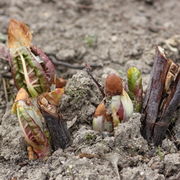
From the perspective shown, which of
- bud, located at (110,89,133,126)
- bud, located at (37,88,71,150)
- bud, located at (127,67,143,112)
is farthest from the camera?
bud, located at (127,67,143,112)

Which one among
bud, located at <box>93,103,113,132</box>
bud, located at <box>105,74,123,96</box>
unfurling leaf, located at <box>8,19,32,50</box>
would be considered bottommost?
bud, located at <box>93,103,113,132</box>

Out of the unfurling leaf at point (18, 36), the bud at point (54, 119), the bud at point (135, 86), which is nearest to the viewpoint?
the bud at point (54, 119)

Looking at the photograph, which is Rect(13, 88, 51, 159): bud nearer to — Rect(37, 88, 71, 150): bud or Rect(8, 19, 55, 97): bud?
Rect(37, 88, 71, 150): bud

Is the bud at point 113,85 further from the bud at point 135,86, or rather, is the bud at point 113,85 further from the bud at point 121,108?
the bud at point 135,86

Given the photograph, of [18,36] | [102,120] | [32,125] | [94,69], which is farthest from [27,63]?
[94,69]

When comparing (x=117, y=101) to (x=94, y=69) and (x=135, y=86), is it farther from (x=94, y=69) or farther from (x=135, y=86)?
(x=94, y=69)

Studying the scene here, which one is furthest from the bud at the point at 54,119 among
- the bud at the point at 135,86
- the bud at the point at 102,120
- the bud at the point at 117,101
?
the bud at the point at 135,86

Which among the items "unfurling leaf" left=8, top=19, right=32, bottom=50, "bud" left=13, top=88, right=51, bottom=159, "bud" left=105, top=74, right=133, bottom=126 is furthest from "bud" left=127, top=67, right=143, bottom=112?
"unfurling leaf" left=8, top=19, right=32, bottom=50

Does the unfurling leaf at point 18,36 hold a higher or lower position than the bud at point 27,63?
higher
